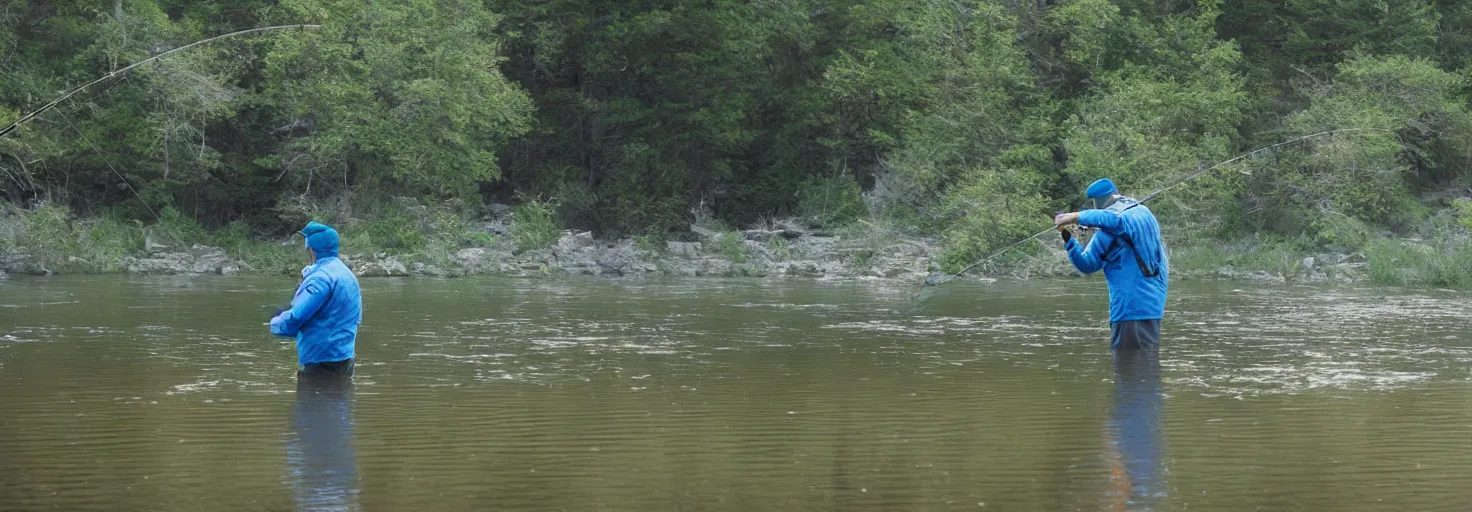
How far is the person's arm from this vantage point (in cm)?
982

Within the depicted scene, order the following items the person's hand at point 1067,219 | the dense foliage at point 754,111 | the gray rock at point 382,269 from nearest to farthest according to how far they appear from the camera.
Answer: the person's hand at point 1067,219 → the gray rock at point 382,269 → the dense foliage at point 754,111

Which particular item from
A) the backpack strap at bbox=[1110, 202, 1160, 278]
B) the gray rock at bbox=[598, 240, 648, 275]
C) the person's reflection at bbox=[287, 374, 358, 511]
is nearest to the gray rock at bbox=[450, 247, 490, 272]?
the gray rock at bbox=[598, 240, 648, 275]

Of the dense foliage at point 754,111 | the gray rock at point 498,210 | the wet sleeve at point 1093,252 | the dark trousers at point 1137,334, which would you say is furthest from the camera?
the gray rock at point 498,210

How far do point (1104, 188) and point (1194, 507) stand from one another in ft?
17.6

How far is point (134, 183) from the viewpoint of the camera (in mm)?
32094

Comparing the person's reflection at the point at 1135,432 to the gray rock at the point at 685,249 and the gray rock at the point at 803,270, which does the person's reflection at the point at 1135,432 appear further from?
the gray rock at the point at 685,249

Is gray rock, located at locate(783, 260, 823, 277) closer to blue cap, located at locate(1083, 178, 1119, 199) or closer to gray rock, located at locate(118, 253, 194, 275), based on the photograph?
gray rock, located at locate(118, 253, 194, 275)

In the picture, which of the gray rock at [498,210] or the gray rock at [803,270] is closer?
the gray rock at [803,270]

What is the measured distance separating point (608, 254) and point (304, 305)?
19935mm

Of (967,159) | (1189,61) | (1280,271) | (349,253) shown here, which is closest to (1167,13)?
(1189,61)

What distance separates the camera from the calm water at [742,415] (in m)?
7.06

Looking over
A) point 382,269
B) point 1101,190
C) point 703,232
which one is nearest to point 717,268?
point 703,232

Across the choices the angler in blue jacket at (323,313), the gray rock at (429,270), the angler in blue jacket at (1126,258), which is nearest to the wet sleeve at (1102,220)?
the angler in blue jacket at (1126,258)

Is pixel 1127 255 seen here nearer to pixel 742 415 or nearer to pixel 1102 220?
pixel 1102 220
